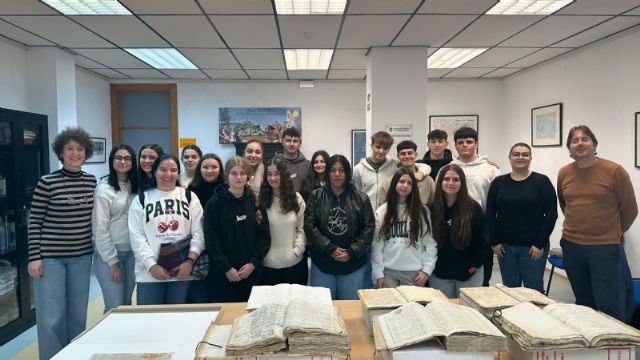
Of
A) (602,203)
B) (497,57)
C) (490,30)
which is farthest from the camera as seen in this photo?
(497,57)

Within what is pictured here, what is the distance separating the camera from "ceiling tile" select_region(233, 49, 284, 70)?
4441 millimetres

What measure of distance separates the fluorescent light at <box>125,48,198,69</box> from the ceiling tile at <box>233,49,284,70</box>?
697mm

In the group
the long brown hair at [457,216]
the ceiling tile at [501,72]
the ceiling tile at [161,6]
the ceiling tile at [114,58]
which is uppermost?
the ceiling tile at [501,72]

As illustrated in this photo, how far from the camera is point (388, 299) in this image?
1319 millimetres

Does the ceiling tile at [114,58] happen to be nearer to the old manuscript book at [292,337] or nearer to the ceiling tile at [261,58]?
the ceiling tile at [261,58]

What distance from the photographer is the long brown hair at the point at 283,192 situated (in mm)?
2494

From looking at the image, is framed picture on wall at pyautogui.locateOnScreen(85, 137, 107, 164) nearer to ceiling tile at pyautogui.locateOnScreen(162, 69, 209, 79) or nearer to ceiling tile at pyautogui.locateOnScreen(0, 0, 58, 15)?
ceiling tile at pyautogui.locateOnScreen(162, 69, 209, 79)

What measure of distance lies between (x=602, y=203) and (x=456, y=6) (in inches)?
71.1

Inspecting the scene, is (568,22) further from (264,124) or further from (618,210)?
(264,124)

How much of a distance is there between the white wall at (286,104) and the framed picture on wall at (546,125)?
2.42 meters

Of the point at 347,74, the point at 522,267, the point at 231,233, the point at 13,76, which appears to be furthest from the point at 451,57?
the point at 13,76

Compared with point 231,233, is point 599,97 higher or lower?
higher

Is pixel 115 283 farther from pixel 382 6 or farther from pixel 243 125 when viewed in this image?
pixel 243 125

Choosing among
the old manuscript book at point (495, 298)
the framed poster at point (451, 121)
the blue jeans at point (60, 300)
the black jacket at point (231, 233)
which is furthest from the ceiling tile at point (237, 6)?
the framed poster at point (451, 121)
